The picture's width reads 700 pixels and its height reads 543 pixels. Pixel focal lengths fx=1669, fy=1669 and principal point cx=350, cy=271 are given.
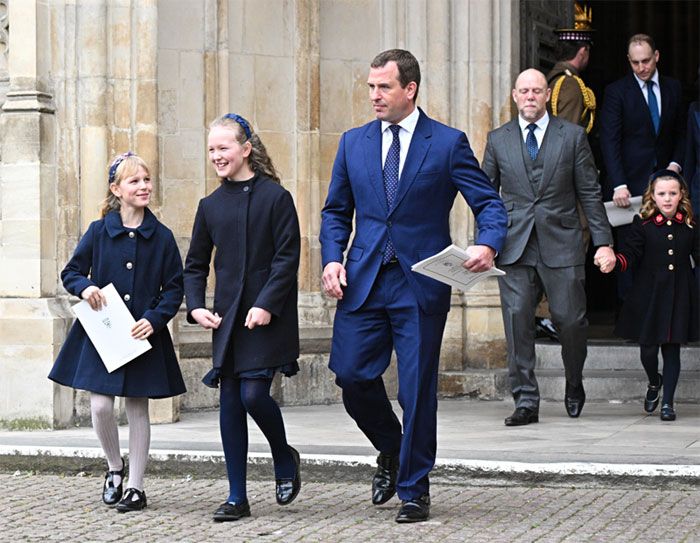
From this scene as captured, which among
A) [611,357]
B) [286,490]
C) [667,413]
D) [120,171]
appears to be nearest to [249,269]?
[120,171]

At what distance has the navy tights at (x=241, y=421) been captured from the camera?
7.17m

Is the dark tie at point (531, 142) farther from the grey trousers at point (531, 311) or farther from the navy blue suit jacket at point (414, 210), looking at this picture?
the navy blue suit jacket at point (414, 210)

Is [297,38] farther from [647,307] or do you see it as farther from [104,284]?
[104,284]

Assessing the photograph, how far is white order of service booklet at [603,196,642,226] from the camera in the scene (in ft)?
36.7

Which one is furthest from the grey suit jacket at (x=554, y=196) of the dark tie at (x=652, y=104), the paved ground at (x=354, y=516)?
the paved ground at (x=354, y=516)

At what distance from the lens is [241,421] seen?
727cm

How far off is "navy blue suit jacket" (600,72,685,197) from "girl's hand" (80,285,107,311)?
5070mm

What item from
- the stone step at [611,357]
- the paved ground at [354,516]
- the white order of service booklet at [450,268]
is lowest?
the paved ground at [354,516]

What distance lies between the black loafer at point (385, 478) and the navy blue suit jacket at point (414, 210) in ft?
2.36

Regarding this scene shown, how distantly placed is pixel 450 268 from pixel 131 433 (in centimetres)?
174

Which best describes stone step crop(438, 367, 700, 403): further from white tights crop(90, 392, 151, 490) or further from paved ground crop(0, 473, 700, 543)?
white tights crop(90, 392, 151, 490)

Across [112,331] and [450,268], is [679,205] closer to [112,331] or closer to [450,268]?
[450,268]

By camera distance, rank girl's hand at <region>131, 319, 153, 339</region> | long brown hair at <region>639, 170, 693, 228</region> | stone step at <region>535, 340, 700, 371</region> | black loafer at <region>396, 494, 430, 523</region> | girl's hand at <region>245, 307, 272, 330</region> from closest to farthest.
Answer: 1. black loafer at <region>396, 494, 430, 523</region>
2. girl's hand at <region>245, 307, 272, 330</region>
3. girl's hand at <region>131, 319, 153, 339</region>
4. long brown hair at <region>639, 170, 693, 228</region>
5. stone step at <region>535, 340, 700, 371</region>

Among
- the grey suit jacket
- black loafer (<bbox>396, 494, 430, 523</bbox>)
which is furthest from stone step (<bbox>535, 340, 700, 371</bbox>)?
black loafer (<bbox>396, 494, 430, 523</bbox>)
